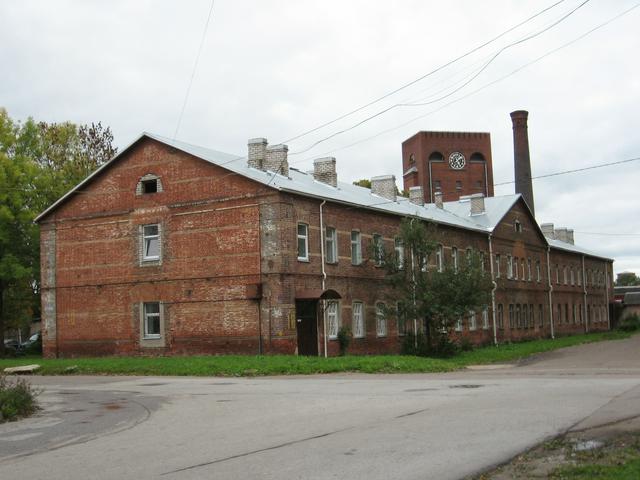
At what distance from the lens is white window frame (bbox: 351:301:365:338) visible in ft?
111

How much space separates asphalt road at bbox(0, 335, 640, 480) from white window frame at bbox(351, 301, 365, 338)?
563 inches

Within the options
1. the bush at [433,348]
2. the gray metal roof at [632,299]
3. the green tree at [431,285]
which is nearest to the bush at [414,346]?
the bush at [433,348]

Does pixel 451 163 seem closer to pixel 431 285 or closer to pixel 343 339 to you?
pixel 431 285

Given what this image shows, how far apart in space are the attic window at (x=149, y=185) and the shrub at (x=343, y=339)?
955 centimetres

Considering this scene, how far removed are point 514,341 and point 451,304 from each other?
1850 centimetres

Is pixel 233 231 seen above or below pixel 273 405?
above

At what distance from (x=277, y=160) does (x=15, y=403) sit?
21.5 metres

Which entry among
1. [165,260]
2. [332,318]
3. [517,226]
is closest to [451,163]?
[517,226]

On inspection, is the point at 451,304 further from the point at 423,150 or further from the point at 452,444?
the point at 423,150

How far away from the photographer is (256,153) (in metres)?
34.0

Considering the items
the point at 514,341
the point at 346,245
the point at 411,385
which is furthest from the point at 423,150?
the point at 411,385

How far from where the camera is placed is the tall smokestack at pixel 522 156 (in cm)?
6225

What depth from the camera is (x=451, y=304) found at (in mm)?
32219

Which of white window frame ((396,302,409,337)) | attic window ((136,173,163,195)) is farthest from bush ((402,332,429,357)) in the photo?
attic window ((136,173,163,195))
